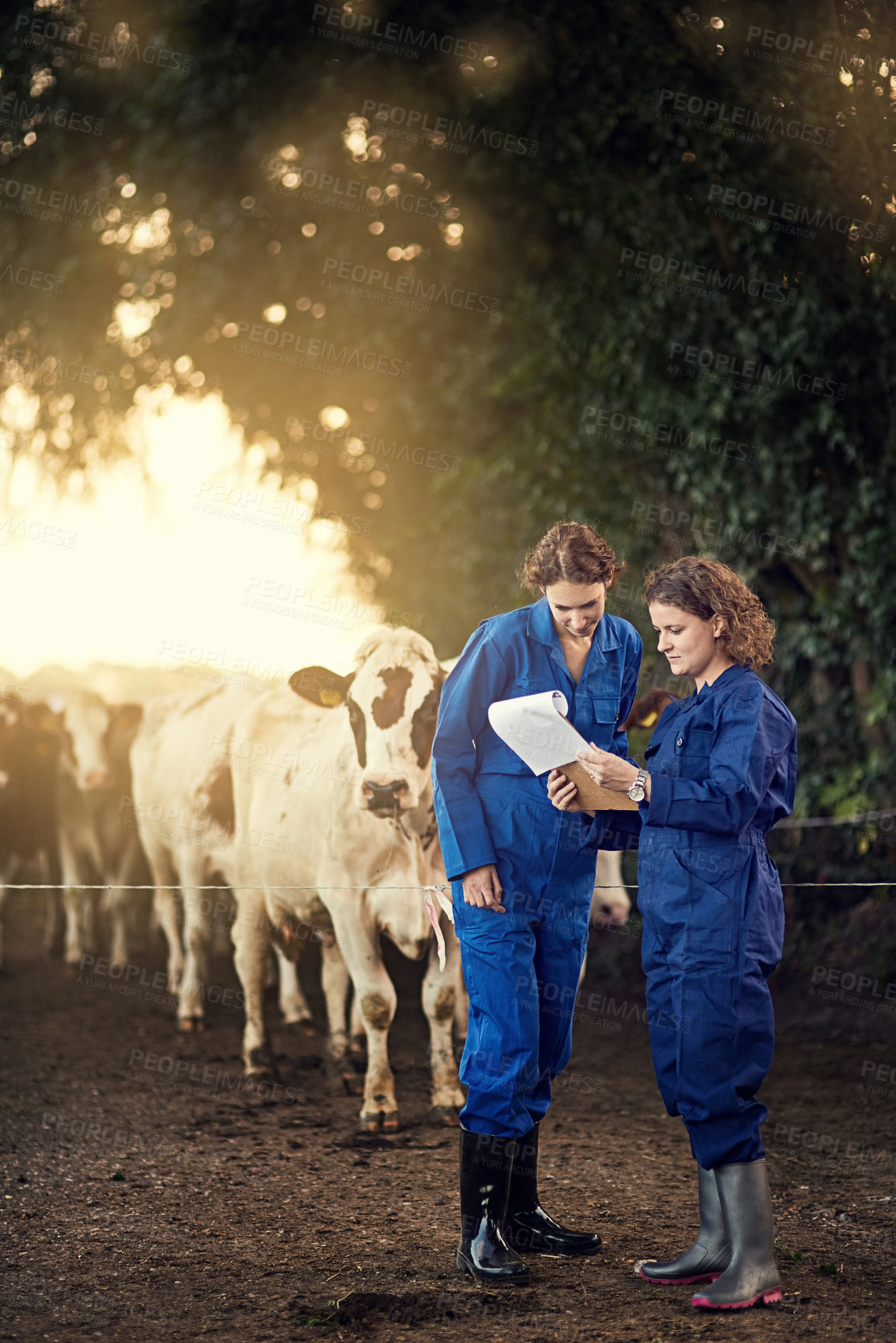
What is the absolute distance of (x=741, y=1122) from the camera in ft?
9.22

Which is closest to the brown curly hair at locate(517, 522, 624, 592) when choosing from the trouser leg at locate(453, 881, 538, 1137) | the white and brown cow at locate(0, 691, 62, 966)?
the trouser leg at locate(453, 881, 538, 1137)

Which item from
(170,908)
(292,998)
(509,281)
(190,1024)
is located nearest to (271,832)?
(292,998)

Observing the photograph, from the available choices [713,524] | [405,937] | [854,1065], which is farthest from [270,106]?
[854,1065]

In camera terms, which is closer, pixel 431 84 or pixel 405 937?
pixel 405 937

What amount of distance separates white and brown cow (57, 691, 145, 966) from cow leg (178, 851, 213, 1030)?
1279 millimetres

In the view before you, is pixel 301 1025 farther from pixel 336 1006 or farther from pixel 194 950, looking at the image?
pixel 336 1006

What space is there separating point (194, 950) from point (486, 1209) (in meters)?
3.53

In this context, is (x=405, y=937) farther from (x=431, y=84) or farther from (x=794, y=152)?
(x=431, y=84)

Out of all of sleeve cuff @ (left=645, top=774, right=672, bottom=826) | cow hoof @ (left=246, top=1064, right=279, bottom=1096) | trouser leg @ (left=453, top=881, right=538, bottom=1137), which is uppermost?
sleeve cuff @ (left=645, top=774, right=672, bottom=826)

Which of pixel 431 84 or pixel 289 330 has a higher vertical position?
pixel 431 84

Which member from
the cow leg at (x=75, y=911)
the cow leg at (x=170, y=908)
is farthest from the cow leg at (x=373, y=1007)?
the cow leg at (x=75, y=911)

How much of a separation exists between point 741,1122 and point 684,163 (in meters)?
5.40

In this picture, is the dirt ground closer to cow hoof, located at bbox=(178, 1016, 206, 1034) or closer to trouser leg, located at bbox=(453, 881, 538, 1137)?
cow hoof, located at bbox=(178, 1016, 206, 1034)

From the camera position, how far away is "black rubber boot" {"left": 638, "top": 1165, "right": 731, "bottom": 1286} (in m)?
2.95
